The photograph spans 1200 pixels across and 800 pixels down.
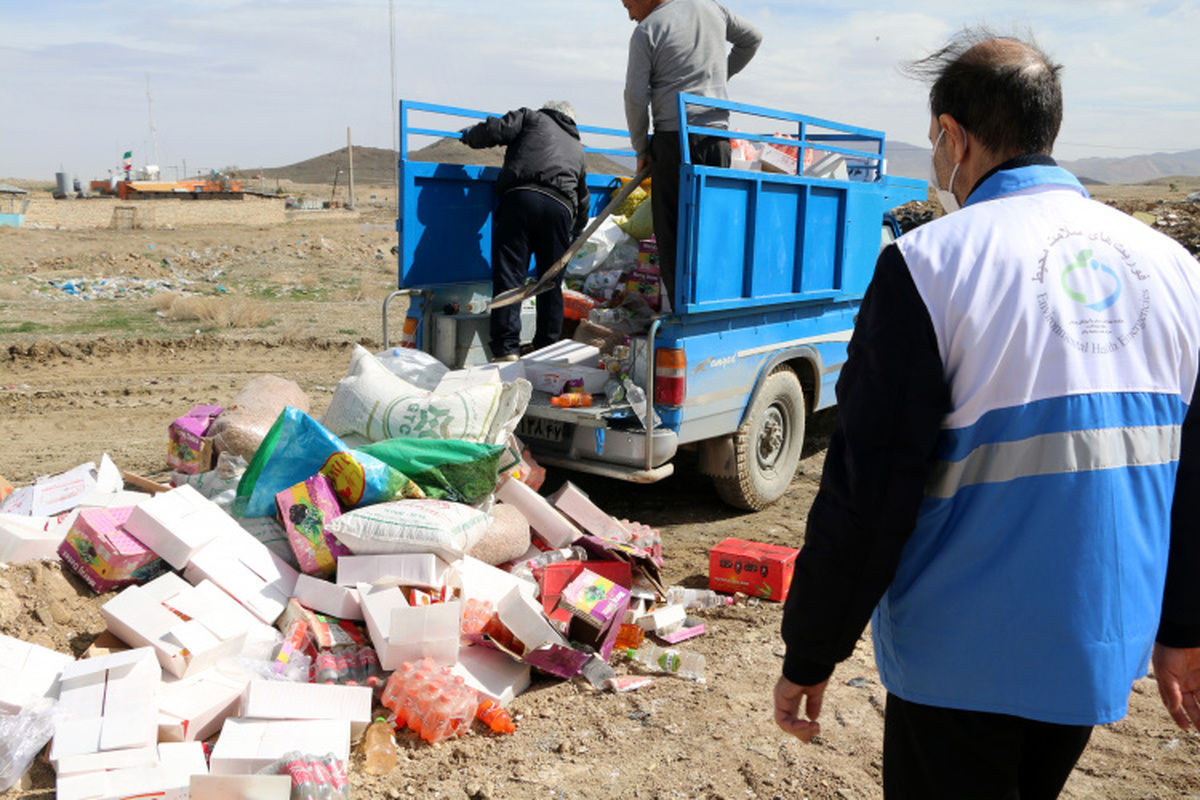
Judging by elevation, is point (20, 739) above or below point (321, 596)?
below

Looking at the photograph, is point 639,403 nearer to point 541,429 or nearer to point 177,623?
point 541,429

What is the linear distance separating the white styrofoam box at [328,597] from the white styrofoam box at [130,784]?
3.13ft

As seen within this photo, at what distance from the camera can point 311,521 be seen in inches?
157

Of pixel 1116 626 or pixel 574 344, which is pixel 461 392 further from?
pixel 1116 626

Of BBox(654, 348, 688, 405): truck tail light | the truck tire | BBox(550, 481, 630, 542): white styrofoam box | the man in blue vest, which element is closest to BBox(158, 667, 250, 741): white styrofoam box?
BBox(550, 481, 630, 542): white styrofoam box

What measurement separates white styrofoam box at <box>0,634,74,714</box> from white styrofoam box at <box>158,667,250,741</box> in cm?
37

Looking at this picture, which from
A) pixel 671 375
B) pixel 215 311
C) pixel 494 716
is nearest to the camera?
pixel 494 716

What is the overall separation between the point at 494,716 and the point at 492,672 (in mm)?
246

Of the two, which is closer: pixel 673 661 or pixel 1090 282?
pixel 1090 282

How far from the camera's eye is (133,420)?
25.3 ft

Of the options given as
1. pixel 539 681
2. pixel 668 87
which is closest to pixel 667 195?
pixel 668 87

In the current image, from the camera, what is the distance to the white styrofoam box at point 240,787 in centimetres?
281

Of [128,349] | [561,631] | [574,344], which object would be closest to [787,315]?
[574,344]

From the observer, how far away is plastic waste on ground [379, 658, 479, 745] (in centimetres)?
334
